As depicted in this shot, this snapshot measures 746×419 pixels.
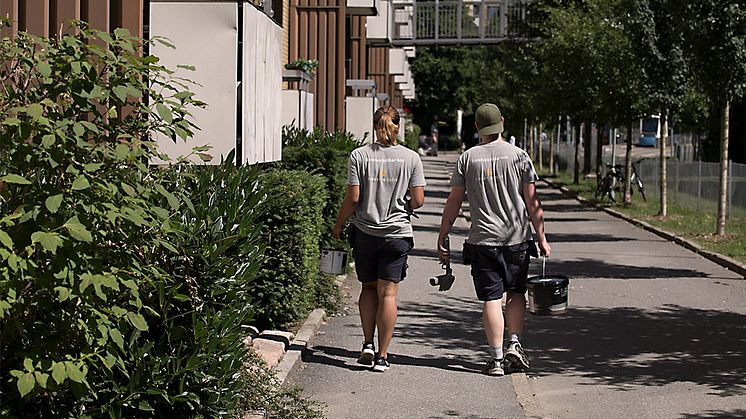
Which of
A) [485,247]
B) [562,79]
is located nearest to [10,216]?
[485,247]

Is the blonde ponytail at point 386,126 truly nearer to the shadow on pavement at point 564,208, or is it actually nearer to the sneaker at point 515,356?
the sneaker at point 515,356

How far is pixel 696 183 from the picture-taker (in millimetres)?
27500

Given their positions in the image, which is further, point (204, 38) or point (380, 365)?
point (380, 365)

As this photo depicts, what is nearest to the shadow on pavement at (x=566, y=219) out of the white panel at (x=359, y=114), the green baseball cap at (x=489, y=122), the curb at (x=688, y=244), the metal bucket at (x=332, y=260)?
the curb at (x=688, y=244)

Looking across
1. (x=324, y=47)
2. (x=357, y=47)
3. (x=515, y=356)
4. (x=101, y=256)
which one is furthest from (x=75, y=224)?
(x=357, y=47)

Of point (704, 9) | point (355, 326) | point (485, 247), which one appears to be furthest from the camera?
point (704, 9)

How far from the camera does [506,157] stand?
8.73 metres

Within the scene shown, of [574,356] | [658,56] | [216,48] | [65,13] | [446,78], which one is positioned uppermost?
[446,78]

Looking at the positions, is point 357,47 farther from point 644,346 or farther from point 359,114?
point 644,346

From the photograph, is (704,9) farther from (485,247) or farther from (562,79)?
(562,79)

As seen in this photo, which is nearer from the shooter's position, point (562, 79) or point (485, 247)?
point (485, 247)

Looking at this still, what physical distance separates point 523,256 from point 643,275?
7508 mm

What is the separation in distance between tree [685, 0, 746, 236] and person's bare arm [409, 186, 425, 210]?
9756mm

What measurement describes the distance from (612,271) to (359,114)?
8.17 meters
